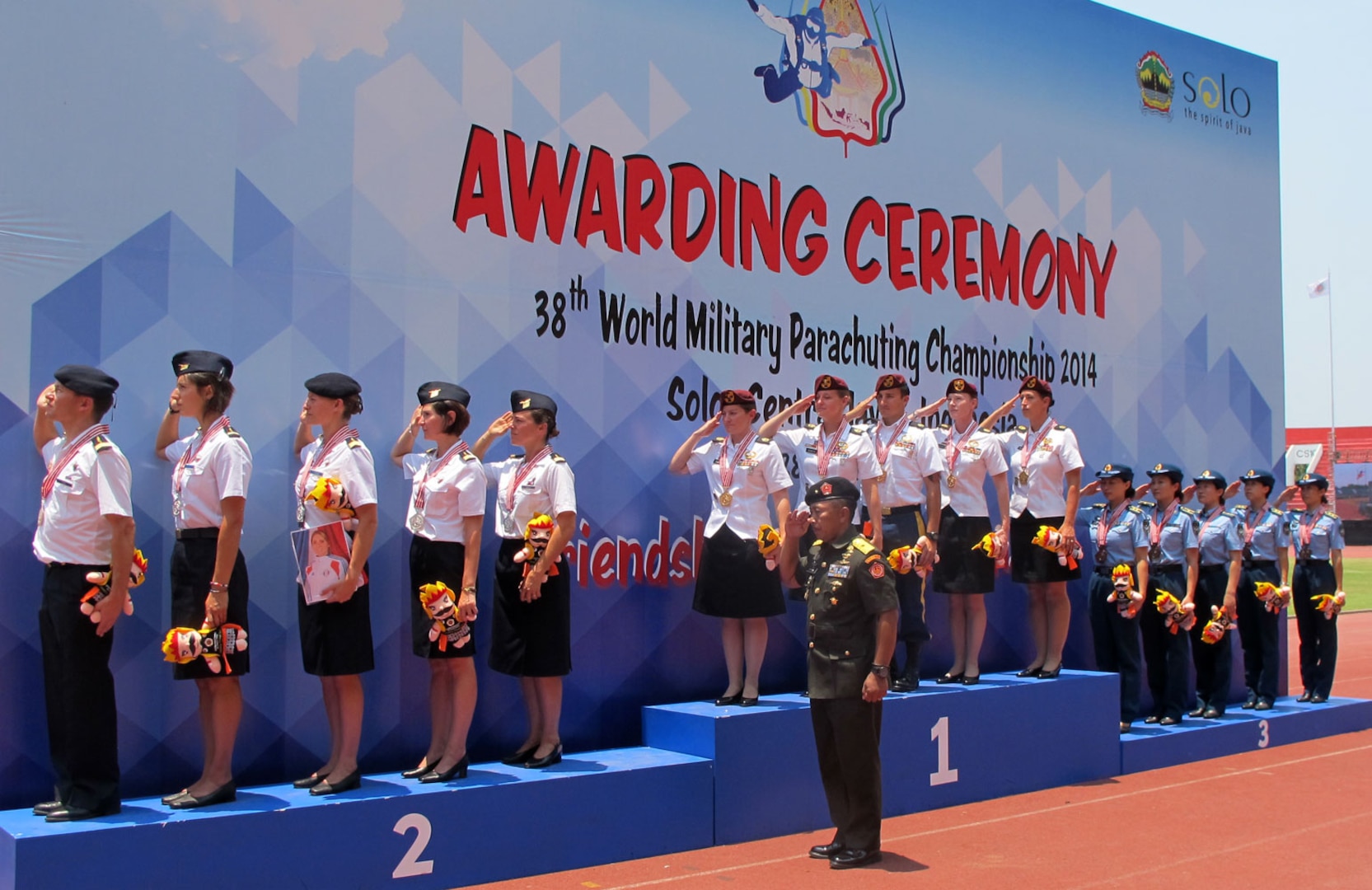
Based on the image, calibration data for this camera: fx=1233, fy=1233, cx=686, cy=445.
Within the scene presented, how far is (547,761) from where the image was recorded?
19.0ft

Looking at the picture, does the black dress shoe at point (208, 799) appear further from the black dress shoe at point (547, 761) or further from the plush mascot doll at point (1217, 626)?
the plush mascot doll at point (1217, 626)

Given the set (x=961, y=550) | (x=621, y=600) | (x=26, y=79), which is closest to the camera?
(x=26, y=79)


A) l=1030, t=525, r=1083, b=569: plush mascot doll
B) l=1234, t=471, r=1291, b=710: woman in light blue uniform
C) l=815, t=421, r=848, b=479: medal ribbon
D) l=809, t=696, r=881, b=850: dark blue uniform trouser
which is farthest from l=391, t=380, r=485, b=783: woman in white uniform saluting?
l=1234, t=471, r=1291, b=710: woman in light blue uniform

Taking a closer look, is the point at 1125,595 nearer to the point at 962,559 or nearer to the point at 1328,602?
the point at 962,559

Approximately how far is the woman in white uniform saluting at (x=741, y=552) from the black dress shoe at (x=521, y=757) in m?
1.18

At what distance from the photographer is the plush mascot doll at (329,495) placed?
16.6 feet

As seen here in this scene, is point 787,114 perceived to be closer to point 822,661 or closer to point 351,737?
point 822,661

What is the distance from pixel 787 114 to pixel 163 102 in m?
3.85

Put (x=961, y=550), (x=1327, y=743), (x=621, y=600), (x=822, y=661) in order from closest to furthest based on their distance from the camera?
(x=822, y=661)
(x=621, y=600)
(x=961, y=550)
(x=1327, y=743)

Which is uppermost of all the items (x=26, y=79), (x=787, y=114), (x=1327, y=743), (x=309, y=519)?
(x=787, y=114)

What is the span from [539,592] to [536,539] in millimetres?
245

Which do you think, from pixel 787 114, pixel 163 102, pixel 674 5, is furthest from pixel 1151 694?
pixel 163 102

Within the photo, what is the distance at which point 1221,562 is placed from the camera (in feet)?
30.6

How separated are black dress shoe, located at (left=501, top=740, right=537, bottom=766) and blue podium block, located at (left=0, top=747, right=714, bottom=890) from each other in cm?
7
